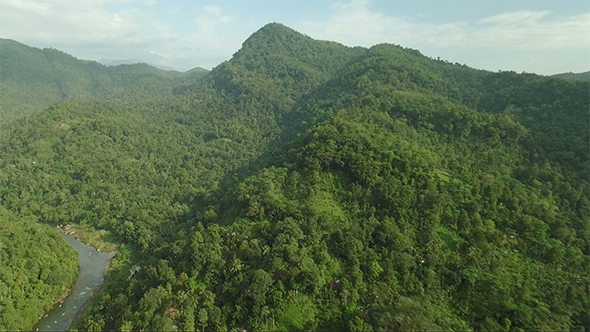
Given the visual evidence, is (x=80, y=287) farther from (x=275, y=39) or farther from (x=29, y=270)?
(x=275, y=39)

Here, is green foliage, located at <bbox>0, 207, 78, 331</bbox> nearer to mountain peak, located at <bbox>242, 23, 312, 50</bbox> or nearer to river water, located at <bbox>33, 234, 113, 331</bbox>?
river water, located at <bbox>33, 234, 113, 331</bbox>

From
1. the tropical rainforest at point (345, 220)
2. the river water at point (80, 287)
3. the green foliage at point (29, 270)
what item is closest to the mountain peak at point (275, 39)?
the tropical rainforest at point (345, 220)

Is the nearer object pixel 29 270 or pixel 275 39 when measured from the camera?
pixel 29 270

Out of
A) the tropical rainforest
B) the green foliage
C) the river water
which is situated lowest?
the river water

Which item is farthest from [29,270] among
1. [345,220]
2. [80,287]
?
[345,220]

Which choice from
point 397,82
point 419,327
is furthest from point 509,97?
point 419,327

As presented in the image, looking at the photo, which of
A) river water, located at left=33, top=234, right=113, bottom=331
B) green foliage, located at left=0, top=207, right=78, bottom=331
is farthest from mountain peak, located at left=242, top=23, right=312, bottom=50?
green foliage, located at left=0, top=207, right=78, bottom=331
